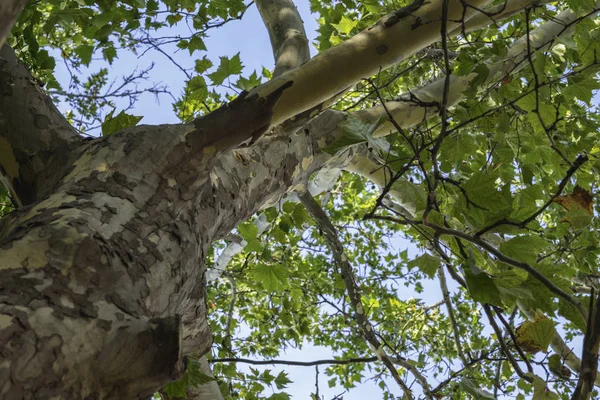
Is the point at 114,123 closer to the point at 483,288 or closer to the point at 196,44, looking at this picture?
the point at 483,288

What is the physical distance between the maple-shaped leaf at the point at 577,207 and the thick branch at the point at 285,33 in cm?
117

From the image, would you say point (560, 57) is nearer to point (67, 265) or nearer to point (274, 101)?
point (274, 101)

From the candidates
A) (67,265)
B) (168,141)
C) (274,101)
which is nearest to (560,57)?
(274,101)

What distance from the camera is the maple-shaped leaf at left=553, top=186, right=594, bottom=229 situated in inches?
64.6

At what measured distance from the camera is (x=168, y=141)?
1.33 meters

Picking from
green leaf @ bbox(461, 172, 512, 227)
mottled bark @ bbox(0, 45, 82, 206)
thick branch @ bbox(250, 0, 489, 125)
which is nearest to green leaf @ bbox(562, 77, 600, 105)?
thick branch @ bbox(250, 0, 489, 125)

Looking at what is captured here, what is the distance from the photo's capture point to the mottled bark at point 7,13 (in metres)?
0.48

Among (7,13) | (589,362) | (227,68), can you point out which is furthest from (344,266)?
(7,13)

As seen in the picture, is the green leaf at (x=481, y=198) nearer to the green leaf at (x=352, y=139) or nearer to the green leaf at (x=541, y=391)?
the green leaf at (x=352, y=139)

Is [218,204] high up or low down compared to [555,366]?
up

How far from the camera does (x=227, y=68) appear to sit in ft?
7.50

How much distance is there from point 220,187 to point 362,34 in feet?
2.23

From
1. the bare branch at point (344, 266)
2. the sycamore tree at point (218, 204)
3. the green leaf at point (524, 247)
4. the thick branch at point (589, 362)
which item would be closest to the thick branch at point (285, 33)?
the sycamore tree at point (218, 204)

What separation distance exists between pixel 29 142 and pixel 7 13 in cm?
115
